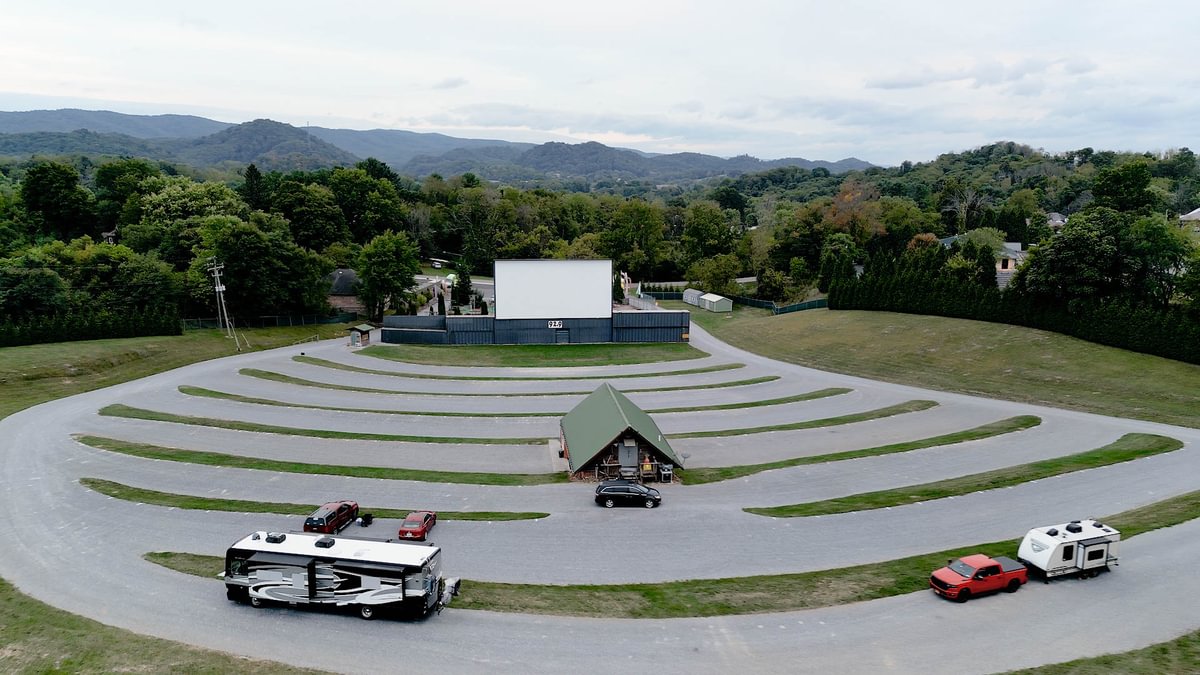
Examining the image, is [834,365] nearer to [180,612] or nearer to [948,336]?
[948,336]

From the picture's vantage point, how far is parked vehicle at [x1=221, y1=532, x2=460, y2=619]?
57.0 ft

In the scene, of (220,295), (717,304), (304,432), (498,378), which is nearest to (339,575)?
(304,432)

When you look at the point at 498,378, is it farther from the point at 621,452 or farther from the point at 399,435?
the point at 621,452

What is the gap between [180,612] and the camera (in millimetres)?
17797

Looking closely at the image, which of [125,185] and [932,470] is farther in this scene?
[125,185]

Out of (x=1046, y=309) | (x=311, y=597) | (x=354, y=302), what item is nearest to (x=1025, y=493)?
(x=311, y=597)

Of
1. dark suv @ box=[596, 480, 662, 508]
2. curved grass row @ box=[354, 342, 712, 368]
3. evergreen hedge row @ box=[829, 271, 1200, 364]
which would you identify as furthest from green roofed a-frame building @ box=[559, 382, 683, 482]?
evergreen hedge row @ box=[829, 271, 1200, 364]

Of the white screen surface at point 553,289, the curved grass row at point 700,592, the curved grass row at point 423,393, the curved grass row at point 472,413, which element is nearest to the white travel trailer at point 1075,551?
the curved grass row at point 700,592

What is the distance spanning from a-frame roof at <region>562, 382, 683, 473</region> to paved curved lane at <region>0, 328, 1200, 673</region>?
1747mm

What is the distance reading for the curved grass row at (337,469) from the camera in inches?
1122

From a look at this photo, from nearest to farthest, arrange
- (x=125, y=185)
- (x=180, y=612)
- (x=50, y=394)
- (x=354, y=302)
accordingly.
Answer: (x=180, y=612)
(x=50, y=394)
(x=354, y=302)
(x=125, y=185)

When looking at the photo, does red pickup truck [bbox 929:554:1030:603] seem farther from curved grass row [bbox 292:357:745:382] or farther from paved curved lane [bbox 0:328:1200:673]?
curved grass row [bbox 292:357:745:382]

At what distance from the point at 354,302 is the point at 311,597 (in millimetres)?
68754

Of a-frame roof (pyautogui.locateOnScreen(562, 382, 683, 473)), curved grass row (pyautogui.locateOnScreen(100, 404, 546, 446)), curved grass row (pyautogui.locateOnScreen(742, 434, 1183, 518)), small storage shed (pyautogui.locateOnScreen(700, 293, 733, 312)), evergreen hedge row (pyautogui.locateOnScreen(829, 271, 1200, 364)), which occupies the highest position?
evergreen hedge row (pyautogui.locateOnScreen(829, 271, 1200, 364))
